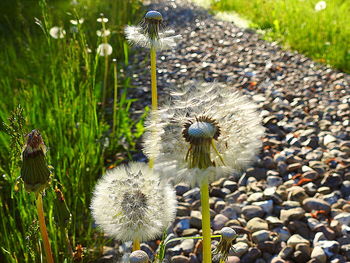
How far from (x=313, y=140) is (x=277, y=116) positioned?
51 cm

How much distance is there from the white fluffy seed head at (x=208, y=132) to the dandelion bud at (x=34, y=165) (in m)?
0.25

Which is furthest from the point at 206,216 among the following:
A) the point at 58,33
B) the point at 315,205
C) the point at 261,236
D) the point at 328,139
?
the point at 58,33

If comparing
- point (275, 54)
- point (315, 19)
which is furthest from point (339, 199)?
point (315, 19)

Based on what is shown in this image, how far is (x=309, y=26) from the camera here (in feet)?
21.1

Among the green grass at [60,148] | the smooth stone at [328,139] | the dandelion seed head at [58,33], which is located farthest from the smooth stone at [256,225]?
the dandelion seed head at [58,33]

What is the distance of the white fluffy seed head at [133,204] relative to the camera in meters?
1.36

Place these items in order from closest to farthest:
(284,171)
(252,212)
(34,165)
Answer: (34,165) < (252,212) < (284,171)

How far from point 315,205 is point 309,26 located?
14.6 feet

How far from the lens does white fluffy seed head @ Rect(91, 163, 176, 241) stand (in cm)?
136

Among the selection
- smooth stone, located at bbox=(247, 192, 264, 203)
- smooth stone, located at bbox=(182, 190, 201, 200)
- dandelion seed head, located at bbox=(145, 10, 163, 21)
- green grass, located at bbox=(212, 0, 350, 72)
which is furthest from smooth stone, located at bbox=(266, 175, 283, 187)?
green grass, located at bbox=(212, 0, 350, 72)

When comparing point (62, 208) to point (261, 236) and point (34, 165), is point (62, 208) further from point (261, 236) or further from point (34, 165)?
point (261, 236)

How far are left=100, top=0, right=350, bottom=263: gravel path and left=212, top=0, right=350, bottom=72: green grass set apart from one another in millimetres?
252

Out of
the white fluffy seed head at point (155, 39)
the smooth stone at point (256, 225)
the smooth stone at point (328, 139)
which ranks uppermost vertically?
the white fluffy seed head at point (155, 39)

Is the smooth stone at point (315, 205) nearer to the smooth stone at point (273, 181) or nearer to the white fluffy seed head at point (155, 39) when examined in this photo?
the smooth stone at point (273, 181)
